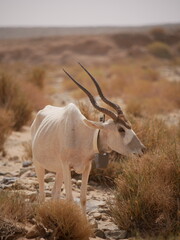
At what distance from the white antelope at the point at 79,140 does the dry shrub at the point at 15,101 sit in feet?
19.9

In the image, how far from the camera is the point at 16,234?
4.99m

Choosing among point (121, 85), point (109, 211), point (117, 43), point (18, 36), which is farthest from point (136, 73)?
point (18, 36)

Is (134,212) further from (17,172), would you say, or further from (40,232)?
(17,172)

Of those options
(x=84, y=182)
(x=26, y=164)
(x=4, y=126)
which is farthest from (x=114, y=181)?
(x=4, y=126)

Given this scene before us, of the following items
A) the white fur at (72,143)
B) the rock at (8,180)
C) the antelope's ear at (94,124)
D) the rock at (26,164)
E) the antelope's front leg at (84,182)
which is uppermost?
the antelope's ear at (94,124)

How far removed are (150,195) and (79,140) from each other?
1.09 metres

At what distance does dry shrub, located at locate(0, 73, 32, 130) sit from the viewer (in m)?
11.9

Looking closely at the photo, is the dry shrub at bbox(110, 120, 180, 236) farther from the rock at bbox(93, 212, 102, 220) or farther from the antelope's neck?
the antelope's neck

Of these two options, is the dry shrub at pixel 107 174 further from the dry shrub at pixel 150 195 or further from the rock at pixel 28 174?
the dry shrub at pixel 150 195

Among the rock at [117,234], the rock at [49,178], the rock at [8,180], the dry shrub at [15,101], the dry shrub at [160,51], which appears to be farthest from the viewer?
the dry shrub at [160,51]

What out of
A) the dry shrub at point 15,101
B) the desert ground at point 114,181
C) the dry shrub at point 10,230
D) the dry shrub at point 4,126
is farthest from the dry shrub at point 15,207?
the dry shrub at point 15,101

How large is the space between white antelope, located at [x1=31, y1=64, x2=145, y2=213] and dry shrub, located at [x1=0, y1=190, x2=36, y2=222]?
51 centimetres

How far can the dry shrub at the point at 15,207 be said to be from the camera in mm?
5113

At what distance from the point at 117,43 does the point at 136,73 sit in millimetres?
40988
